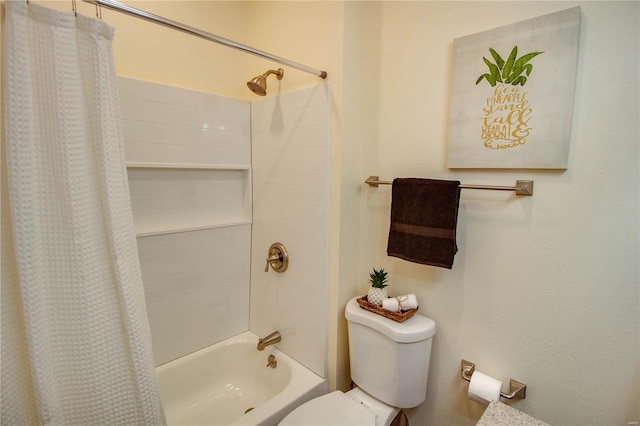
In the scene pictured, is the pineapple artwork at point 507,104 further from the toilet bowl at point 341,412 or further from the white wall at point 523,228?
the toilet bowl at point 341,412

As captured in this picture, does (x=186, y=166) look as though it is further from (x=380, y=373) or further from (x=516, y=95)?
(x=516, y=95)

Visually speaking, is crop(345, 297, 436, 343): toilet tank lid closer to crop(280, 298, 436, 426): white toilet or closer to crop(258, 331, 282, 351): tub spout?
crop(280, 298, 436, 426): white toilet

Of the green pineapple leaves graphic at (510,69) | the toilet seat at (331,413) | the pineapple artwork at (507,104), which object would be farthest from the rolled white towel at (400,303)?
the green pineapple leaves graphic at (510,69)

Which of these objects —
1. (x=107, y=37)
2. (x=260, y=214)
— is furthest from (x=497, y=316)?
(x=107, y=37)

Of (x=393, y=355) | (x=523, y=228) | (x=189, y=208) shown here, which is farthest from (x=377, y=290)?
(x=189, y=208)

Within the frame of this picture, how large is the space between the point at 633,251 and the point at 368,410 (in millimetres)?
1109

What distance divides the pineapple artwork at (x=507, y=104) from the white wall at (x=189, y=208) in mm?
1276

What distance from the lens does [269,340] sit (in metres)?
1.77

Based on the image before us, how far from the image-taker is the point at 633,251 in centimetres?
94

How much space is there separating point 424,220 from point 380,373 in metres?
0.70

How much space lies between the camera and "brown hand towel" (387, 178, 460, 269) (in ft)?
3.96

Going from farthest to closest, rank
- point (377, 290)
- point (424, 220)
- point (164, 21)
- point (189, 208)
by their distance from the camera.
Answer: point (189, 208), point (377, 290), point (424, 220), point (164, 21)

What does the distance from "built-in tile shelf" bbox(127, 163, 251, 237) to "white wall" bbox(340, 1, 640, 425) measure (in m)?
0.80

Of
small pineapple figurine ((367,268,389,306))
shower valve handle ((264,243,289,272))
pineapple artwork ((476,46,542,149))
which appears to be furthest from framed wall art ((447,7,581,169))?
shower valve handle ((264,243,289,272))
